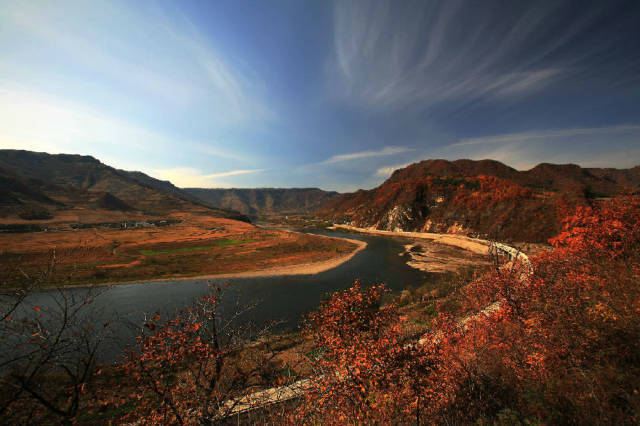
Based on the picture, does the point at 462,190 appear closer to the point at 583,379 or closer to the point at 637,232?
the point at 637,232

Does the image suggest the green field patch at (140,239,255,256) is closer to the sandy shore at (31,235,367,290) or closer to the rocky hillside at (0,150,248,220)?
the sandy shore at (31,235,367,290)

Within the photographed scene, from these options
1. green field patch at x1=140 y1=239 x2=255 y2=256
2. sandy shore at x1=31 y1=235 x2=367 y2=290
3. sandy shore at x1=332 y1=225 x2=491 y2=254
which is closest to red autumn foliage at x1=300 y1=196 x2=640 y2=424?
sandy shore at x1=31 y1=235 x2=367 y2=290

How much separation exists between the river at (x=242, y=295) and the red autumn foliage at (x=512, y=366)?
16490 millimetres

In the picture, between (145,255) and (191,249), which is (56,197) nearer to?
(145,255)

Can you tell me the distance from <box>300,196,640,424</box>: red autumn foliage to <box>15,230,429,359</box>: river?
16490mm

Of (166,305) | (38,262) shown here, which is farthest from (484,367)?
(38,262)

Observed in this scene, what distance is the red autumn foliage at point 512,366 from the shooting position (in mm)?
6777

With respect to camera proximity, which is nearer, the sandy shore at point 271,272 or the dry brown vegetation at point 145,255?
the sandy shore at point 271,272

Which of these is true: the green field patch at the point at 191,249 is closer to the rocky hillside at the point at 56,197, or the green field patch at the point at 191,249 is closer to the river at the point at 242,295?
the river at the point at 242,295

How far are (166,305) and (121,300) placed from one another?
8251mm

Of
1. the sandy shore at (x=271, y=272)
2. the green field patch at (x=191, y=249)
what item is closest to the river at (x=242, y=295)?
the sandy shore at (x=271, y=272)

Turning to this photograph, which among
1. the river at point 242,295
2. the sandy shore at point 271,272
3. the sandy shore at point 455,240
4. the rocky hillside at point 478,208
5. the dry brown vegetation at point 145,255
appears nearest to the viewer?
the river at point 242,295

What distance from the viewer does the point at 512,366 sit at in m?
9.77

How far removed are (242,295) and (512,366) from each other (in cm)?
3523
